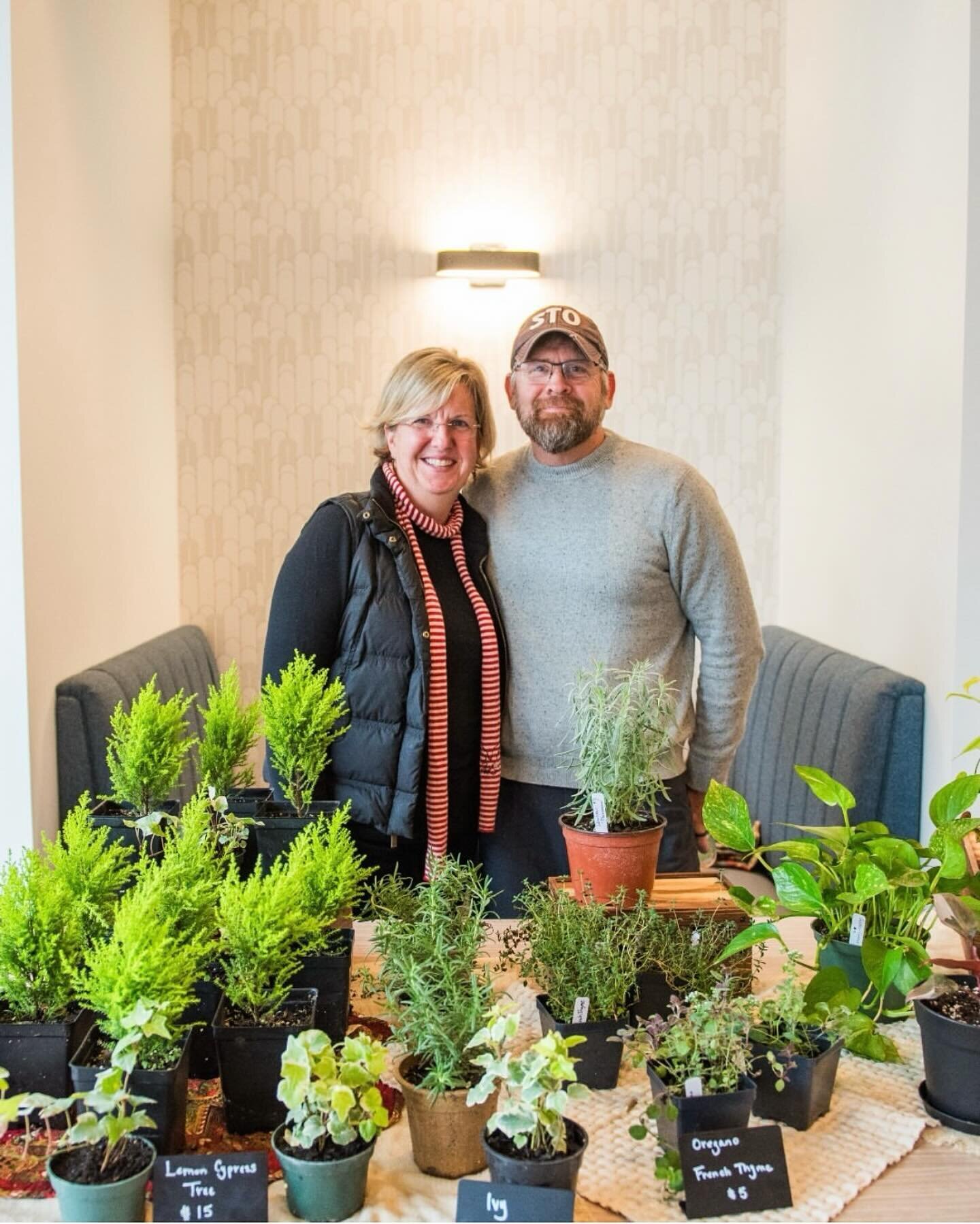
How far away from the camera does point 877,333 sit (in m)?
3.30

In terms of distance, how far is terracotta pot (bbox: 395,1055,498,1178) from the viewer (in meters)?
1.16

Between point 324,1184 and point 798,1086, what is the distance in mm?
521

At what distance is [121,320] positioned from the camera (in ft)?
11.5

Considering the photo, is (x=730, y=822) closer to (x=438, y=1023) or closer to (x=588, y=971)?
(x=588, y=971)

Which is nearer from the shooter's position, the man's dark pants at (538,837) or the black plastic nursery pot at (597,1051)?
the black plastic nursery pot at (597,1051)

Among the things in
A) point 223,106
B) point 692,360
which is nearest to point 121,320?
point 223,106

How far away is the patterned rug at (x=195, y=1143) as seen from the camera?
1.14 m

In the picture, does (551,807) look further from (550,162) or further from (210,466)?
(550,162)

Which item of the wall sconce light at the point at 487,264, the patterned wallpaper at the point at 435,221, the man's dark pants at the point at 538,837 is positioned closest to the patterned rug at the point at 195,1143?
the man's dark pants at the point at 538,837

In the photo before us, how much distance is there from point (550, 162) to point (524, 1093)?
3.83 m

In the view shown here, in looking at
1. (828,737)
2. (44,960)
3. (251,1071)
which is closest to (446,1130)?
(251,1071)

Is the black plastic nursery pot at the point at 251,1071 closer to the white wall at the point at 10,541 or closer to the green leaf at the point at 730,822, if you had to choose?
the green leaf at the point at 730,822

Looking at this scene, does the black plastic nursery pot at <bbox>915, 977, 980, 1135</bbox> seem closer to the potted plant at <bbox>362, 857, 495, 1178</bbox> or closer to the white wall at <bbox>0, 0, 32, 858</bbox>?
Answer: the potted plant at <bbox>362, 857, 495, 1178</bbox>

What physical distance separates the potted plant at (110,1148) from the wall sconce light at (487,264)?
346 centimetres
